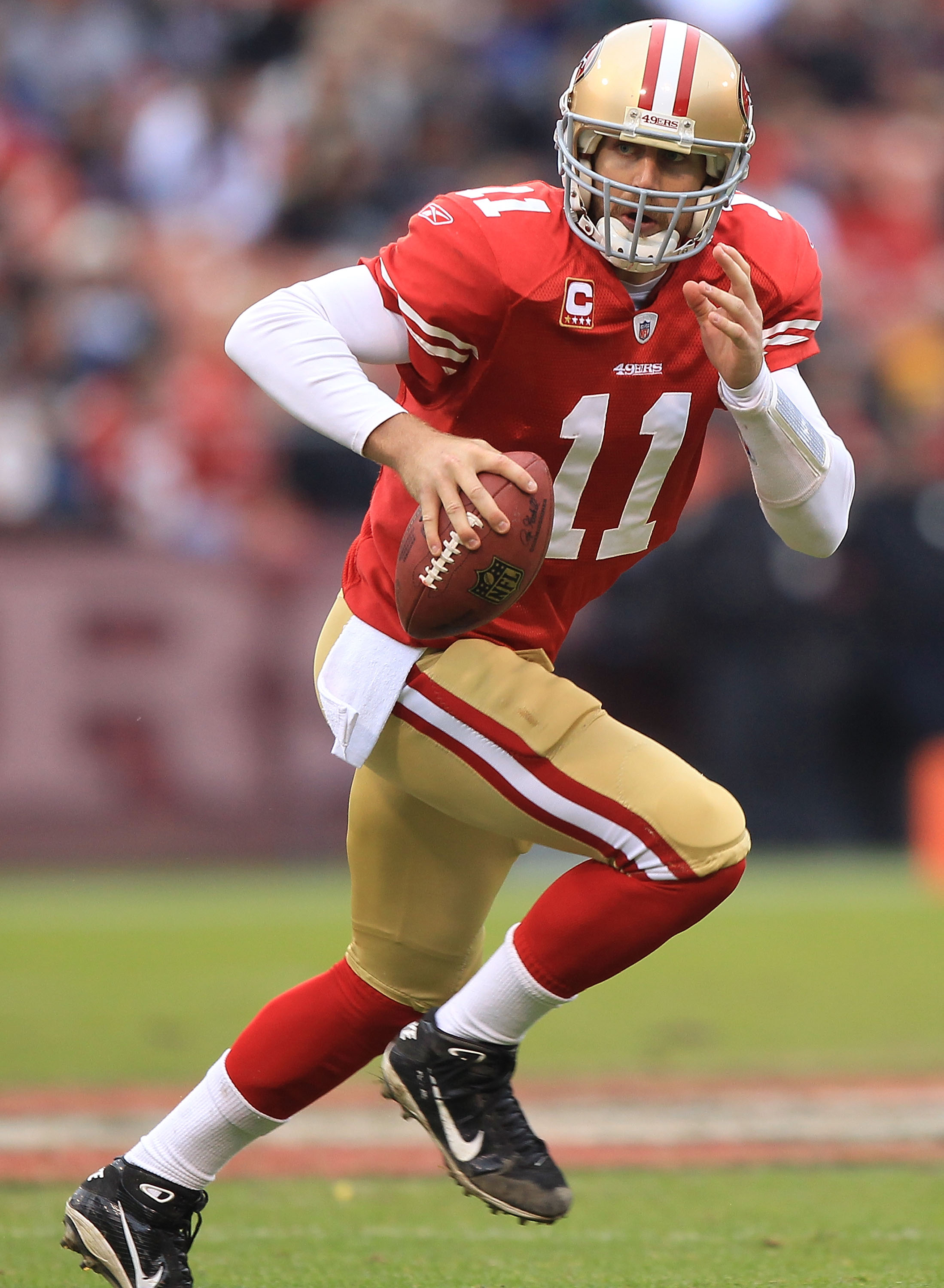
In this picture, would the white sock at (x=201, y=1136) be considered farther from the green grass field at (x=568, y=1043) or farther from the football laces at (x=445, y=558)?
the football laces at (x=445, y=558)

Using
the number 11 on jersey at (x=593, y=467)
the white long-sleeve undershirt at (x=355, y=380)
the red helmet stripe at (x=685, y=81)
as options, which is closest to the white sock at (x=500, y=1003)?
the number 11 on jersey at (x=593, y=467)

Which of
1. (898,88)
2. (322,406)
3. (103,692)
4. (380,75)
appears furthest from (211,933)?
(898,88)

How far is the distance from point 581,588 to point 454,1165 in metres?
0.89

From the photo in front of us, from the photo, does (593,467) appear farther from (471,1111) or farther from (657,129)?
(471,1111)

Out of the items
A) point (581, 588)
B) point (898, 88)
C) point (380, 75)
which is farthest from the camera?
point (898, 88)

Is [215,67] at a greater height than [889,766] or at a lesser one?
greater

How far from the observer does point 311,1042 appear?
2.86 m

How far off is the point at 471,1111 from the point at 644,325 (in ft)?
3.77

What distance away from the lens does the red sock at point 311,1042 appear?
2.85 meters

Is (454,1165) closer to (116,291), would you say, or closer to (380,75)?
(116,291)

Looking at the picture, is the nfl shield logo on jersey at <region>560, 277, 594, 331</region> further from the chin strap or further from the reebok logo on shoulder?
the reebok logo on shoulder

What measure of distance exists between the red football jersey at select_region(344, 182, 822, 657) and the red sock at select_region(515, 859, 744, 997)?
42 centimetres

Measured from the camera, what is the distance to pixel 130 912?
689 cm

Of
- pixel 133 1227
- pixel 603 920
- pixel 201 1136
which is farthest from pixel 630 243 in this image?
pixel 133 1227
